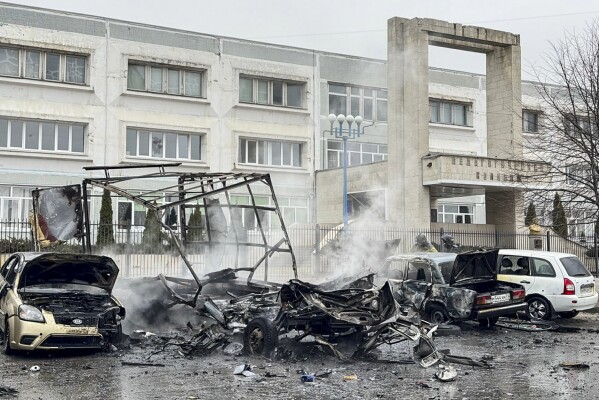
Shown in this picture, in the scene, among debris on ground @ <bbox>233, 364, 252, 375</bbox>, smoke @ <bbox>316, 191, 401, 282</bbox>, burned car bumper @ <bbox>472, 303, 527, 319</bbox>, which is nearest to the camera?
debris on ground @ <bbox>233, 364, 252, 375</bbox>

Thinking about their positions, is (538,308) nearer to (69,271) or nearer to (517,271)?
(517,271)

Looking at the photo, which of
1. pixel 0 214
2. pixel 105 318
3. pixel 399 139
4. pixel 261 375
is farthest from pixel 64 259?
pixel 0 214

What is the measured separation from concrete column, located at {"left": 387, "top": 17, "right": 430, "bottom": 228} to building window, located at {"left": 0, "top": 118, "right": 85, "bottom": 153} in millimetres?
14968

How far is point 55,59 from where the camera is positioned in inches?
1265

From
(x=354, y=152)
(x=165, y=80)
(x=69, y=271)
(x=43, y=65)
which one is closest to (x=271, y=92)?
(x=165, y=80)

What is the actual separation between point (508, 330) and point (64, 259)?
8.93m

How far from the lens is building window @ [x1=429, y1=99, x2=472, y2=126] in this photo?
42.9m

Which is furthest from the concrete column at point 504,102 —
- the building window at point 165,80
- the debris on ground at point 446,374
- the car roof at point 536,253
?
the debris on ground at point 446,374

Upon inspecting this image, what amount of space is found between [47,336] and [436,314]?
7.63 m

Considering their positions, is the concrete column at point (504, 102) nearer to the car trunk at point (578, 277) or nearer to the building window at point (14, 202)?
the car trunk at point (578, 277)

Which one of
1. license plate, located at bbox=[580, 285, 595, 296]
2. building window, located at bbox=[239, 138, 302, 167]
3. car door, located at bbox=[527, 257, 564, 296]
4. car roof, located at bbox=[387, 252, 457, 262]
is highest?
building window, located at bbox=[239, 138, 302, 167]

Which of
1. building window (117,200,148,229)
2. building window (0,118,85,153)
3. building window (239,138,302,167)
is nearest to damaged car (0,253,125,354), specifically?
building window (117,200,148,229)

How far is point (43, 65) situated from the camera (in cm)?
3177

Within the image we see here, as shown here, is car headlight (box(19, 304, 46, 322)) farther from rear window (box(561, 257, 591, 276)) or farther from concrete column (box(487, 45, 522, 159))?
concrete column (box(487, 45, 522, 159))
